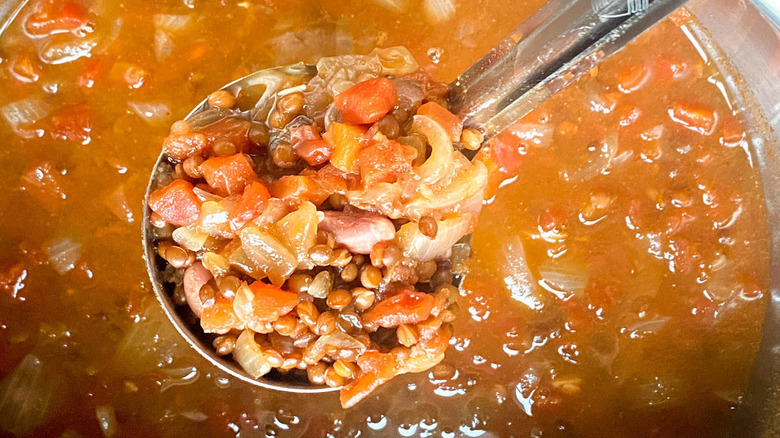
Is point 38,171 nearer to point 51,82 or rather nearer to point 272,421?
point 51,82

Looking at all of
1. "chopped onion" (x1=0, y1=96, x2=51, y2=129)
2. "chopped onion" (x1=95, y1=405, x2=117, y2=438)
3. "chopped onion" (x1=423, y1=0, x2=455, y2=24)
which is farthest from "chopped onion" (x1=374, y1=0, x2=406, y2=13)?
"chopped onion" (x1=95, y1=405, x2=117, y2=438)

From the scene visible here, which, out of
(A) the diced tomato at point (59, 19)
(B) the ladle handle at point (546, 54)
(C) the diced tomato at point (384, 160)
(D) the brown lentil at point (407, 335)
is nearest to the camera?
(B) the ladle handle at point (546, 54)

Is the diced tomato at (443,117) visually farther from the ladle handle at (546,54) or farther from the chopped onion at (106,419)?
the chopped onion at (106,419)

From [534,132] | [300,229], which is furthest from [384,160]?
[534,132]

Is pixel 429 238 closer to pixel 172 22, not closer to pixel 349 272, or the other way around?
pixel 349 272

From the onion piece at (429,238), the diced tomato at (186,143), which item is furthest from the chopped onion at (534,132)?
the diced tomato at (186,143)

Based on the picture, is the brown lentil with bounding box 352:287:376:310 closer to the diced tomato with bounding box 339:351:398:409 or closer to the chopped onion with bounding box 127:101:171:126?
the diced tomato with bounding box 339:351:398:409
